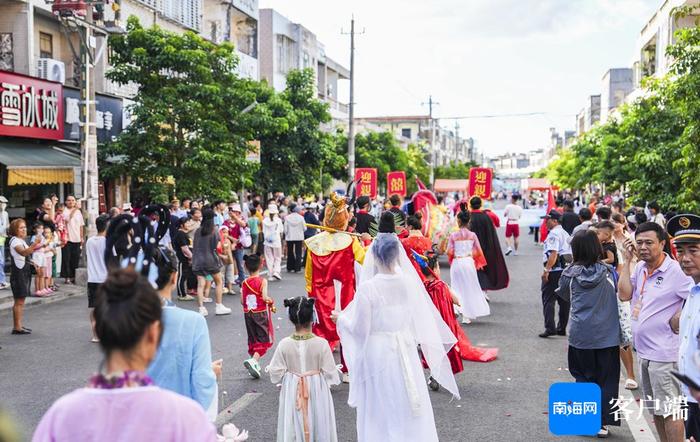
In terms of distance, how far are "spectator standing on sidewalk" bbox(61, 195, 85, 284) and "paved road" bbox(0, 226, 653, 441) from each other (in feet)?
9.93

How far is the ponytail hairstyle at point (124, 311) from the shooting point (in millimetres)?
2527

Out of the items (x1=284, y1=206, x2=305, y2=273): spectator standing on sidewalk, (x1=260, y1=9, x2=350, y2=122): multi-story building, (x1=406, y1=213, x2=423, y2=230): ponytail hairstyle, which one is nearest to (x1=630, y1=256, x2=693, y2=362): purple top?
(x1=406, y1=213, x2=423, y2=230): ponytail hairstyle

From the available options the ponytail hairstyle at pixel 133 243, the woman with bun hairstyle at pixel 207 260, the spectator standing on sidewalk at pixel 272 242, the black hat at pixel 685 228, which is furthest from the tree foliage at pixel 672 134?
the ponytail hairstyle at pixel 133 243

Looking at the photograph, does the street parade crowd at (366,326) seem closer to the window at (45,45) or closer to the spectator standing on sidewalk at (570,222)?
the spectator standing on sidewalk at (570,222)

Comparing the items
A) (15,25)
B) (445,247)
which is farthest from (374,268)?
(15,25)

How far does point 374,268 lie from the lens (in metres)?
6.37

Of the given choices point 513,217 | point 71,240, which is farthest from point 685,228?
point 513,217

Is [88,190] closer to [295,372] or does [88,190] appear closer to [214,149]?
[214,149]

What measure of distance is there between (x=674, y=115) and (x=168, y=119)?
12107 mm

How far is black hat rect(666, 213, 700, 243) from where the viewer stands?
4.72 m

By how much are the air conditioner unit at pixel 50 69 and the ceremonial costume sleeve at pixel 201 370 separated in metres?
18.2

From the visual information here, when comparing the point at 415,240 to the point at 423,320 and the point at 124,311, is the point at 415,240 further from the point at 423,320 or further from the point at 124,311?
the point at 124,311

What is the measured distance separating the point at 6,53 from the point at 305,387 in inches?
688

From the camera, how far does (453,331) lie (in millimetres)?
8789
